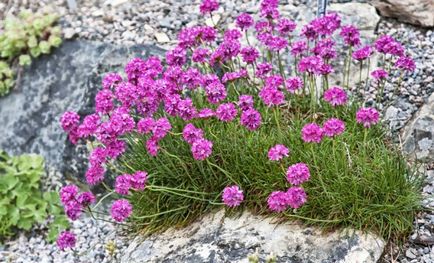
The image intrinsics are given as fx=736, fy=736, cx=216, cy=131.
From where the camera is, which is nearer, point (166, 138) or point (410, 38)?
point (166, 138)

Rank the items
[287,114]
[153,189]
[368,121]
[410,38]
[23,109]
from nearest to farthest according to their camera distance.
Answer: [368,121], [153,189], [287,114], [410,38], [23,109]

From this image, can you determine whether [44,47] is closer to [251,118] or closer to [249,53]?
[249,53]

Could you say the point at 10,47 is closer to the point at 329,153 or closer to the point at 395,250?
the point at 329,153

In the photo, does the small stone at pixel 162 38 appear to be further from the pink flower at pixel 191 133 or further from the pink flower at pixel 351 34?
the pink flower at pixel 191 133

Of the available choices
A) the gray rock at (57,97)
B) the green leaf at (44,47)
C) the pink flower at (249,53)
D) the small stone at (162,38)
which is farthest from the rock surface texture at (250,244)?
the green leaf at (44,47)

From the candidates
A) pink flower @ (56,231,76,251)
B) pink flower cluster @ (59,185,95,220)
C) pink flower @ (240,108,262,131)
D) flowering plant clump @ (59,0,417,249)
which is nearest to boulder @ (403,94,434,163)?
flowering plant clump @ (59,0,417,249)

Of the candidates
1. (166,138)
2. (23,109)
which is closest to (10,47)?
(23,109)
